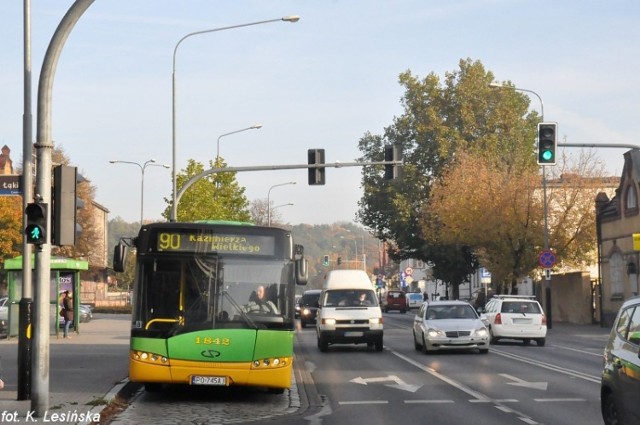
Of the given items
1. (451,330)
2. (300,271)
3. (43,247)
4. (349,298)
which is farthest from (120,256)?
(349,298)

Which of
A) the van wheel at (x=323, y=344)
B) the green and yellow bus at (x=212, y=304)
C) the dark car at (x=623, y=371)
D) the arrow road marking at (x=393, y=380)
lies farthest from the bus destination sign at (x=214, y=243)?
the van wheel at (x=323, y=344)

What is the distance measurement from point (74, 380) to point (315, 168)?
40.0ft

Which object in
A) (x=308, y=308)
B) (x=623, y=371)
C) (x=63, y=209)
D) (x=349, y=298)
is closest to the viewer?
(x=623, y=371)

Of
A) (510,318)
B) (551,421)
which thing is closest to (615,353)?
(551,421)

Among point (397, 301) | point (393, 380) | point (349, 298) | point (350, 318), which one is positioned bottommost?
point (393, 380)

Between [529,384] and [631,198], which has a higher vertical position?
[631,198]

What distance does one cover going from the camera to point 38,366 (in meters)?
13.9

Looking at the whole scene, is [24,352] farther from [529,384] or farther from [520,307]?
[520,307]

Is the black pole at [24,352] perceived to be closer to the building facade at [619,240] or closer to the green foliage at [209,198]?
the green foliage at [209,198]

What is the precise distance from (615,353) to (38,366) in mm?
7416

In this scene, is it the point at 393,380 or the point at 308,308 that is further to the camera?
the point at 308,308

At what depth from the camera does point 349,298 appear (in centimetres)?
3105

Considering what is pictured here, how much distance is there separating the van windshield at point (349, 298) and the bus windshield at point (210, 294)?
14.3 meters

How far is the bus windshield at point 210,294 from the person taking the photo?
636 inches
